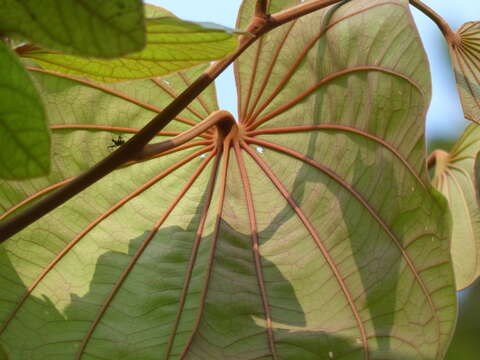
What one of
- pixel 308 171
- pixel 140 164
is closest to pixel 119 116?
pixel 140 164

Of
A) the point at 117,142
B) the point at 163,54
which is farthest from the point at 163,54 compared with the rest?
the point at 117,142

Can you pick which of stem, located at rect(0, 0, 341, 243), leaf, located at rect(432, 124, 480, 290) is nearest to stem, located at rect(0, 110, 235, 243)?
stem, located at rect(0, 0, 341, 243)

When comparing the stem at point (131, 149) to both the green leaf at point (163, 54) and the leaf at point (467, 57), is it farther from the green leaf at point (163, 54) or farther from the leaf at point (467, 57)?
the leaf at point (467, 57)

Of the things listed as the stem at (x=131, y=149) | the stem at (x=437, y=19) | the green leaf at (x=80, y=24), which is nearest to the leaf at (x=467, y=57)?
the stem at (x=437, y=19)

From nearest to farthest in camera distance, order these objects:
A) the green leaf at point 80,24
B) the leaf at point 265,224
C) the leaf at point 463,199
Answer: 1. the green leaf at point 80,24
2. the leaf at point 265,224
3. the leaf at point 463,199

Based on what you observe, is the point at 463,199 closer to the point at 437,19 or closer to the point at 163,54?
the point at 437,19

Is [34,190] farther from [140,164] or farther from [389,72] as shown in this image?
[389,72]

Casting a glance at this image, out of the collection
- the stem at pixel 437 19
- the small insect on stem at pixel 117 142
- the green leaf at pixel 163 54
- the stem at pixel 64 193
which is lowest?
the stem at pixel 64 193
